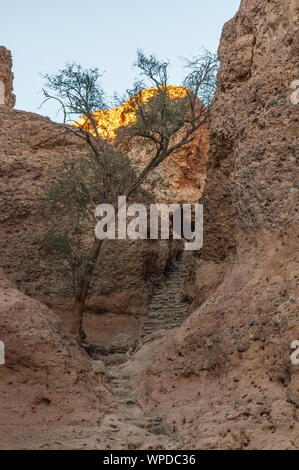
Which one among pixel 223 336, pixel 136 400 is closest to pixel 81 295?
pixel 136 400

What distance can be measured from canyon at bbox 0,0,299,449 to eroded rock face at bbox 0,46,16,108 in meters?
11.6

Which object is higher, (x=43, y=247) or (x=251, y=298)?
(x=43, y=247)

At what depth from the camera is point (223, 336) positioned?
845cm

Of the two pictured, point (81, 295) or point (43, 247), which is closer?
point (81, 295)

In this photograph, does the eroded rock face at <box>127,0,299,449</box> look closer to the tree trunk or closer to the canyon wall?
the tree trunk

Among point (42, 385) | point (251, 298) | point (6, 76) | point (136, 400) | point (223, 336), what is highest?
point (6, 76)

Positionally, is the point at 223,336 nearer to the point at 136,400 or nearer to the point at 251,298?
the point at 251,298

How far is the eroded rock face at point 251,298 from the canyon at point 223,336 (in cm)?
2

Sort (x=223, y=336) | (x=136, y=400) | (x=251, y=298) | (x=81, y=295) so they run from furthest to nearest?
1. (x=81, y=295)
2. (x=136, y=400)
3. (x=223, y=336)
4. (x=251, y=298)

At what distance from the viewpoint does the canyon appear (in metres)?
7.06

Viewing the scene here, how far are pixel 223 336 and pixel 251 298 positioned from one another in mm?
748

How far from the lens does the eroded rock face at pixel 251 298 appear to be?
21.9 ft

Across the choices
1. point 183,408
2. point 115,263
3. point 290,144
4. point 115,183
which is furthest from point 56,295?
point 290,144

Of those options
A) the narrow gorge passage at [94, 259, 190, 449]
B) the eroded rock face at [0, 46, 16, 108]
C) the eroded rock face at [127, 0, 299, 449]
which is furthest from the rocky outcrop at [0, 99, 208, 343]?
the eroded rock face at [0, 46, 16, 108]
